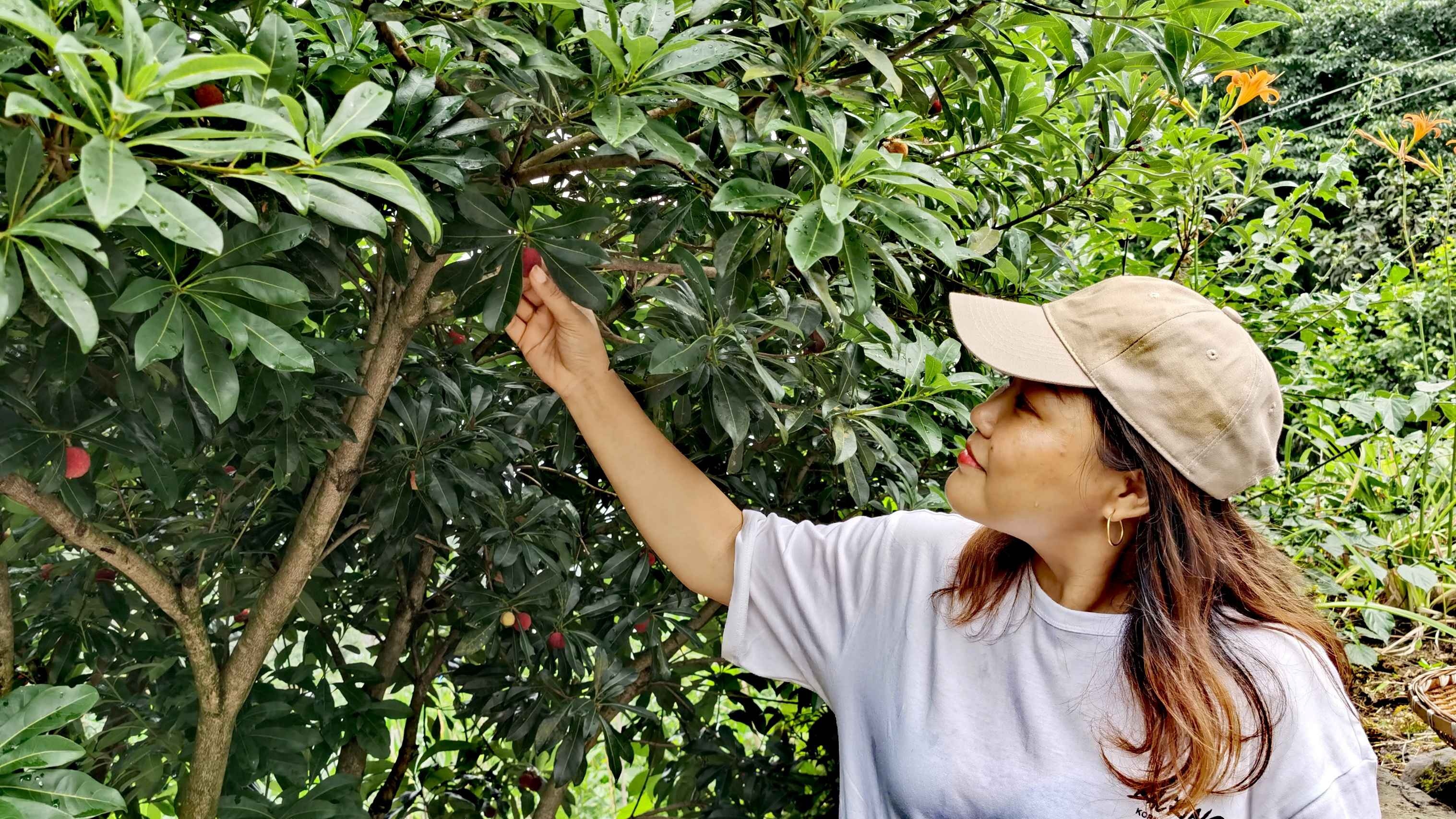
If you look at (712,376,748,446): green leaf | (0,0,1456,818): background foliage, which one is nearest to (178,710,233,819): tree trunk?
(0,0,1456,818): background foliage

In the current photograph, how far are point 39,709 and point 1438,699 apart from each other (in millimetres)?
2398

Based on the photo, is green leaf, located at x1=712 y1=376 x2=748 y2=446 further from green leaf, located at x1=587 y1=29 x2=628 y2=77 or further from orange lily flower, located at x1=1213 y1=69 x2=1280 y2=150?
orange lily flower, located at x1=1213 y1=69 x2=1280 y2=150

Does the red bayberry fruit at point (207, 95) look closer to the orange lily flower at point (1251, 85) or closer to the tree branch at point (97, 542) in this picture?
the tree branch at point (97, 542)

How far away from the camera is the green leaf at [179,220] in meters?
0.65

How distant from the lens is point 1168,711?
3.77 feet

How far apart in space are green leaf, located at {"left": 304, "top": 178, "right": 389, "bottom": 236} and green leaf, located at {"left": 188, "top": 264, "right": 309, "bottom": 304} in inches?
4.7

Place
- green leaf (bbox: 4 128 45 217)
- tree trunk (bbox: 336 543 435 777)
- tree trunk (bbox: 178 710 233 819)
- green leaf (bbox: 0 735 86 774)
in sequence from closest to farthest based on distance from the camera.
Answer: green leaf (bbox: 4 128 45 217)
green leaf (bbox: 0 735 86 774)
tree trunk (bbox: 178 710 233 819)
tree trunk (bbox: 336 543 435 777)

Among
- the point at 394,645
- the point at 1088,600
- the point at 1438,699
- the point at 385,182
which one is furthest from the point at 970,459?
the point at 1438,699

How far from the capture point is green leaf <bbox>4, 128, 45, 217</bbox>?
70 centimetres

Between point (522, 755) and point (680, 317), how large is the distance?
96 cm

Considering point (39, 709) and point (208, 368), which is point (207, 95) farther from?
point (39, 709)

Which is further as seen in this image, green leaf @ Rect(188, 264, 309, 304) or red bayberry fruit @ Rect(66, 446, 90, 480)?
red bayberry fruit @ Rect(66, 446, 90, 480)

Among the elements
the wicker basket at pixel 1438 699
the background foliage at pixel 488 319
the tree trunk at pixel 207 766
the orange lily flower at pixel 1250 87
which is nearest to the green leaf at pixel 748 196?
the background foliage at pixel 488 319

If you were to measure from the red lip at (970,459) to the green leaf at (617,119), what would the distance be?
0.56 metres
